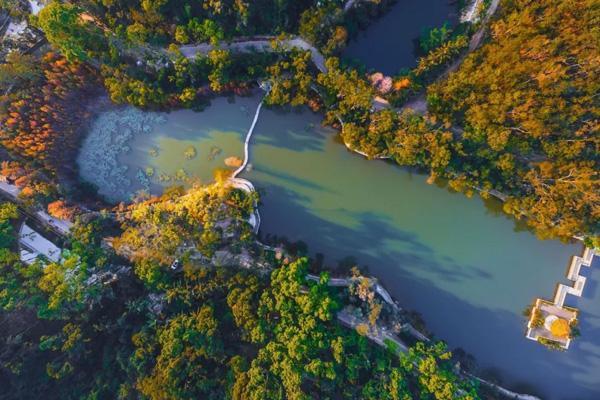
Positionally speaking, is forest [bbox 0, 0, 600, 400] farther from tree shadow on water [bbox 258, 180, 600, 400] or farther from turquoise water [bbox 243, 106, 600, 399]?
tree shadow on water [bbox 258, 180, 600, 400]

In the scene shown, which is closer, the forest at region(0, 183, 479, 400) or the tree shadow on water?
the forest at region(0, 183, 479, 400)

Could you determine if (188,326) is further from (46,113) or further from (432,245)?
(46,113)

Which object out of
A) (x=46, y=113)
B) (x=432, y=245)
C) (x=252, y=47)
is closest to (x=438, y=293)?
(x=432, y=245)

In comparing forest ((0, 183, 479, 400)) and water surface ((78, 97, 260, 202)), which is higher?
water surface ((78, 97, 260, 202))

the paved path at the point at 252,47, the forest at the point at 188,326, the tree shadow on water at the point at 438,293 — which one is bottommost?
the forest at the point at 188,326

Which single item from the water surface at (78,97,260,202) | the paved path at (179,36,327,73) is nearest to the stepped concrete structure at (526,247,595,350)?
the paved path at (179,36,327,73)

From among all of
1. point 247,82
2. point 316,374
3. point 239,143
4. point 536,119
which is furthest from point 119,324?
point 536,119

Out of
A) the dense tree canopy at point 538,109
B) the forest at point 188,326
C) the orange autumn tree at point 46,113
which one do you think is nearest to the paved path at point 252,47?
the orange autumn tree at point 46,113

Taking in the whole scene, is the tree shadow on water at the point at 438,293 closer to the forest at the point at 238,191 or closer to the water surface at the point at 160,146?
the forest at the point at 238,191

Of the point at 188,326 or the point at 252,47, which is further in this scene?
the point at 252,47
